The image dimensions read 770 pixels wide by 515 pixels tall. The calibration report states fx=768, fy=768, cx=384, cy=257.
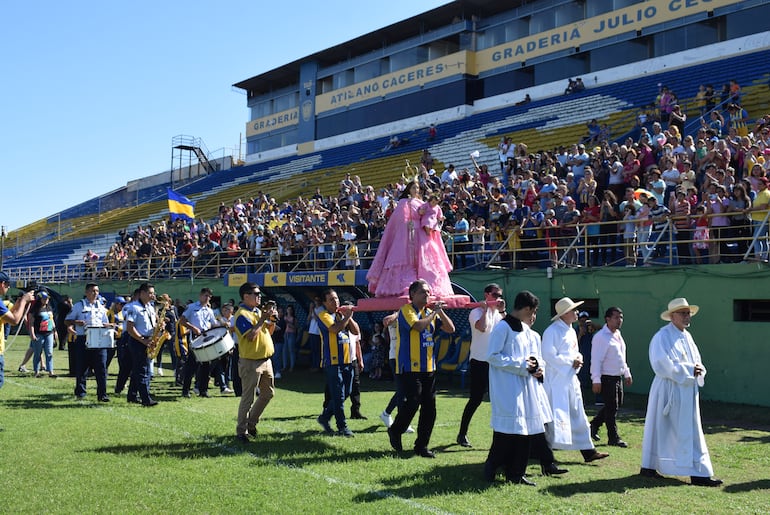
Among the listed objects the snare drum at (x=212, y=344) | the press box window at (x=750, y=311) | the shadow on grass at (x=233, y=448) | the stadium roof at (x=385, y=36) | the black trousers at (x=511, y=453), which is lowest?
the shadow on grass at (x=233, y=448)

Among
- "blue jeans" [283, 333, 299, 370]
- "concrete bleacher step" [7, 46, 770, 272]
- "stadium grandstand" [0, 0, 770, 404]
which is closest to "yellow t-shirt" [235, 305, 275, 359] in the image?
"stadium grandstand" [0, 0, 770, 404]

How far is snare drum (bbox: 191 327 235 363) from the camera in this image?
12.5m

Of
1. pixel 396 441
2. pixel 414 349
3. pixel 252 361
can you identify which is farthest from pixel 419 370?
pixel 252 361

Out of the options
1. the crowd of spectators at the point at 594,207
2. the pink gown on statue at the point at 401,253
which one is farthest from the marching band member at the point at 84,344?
the crowd of spectators at the point at 594,207

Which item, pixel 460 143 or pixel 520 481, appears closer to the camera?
pixel 520 481

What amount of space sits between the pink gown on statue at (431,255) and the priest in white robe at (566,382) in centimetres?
175

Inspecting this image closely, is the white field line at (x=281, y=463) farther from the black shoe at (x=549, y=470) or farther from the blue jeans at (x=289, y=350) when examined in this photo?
the blue jeans at (x=289, y=350)

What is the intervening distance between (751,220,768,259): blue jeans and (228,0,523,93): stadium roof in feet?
74.9

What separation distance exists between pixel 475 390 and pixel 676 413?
2.47 m

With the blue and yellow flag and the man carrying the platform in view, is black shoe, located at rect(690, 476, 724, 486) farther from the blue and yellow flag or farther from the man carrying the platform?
the blue and yellow flag

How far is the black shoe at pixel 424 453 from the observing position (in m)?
8.48

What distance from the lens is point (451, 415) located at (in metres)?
11.9

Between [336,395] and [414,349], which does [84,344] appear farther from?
[414,349]

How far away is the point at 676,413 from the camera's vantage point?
7.72 m
